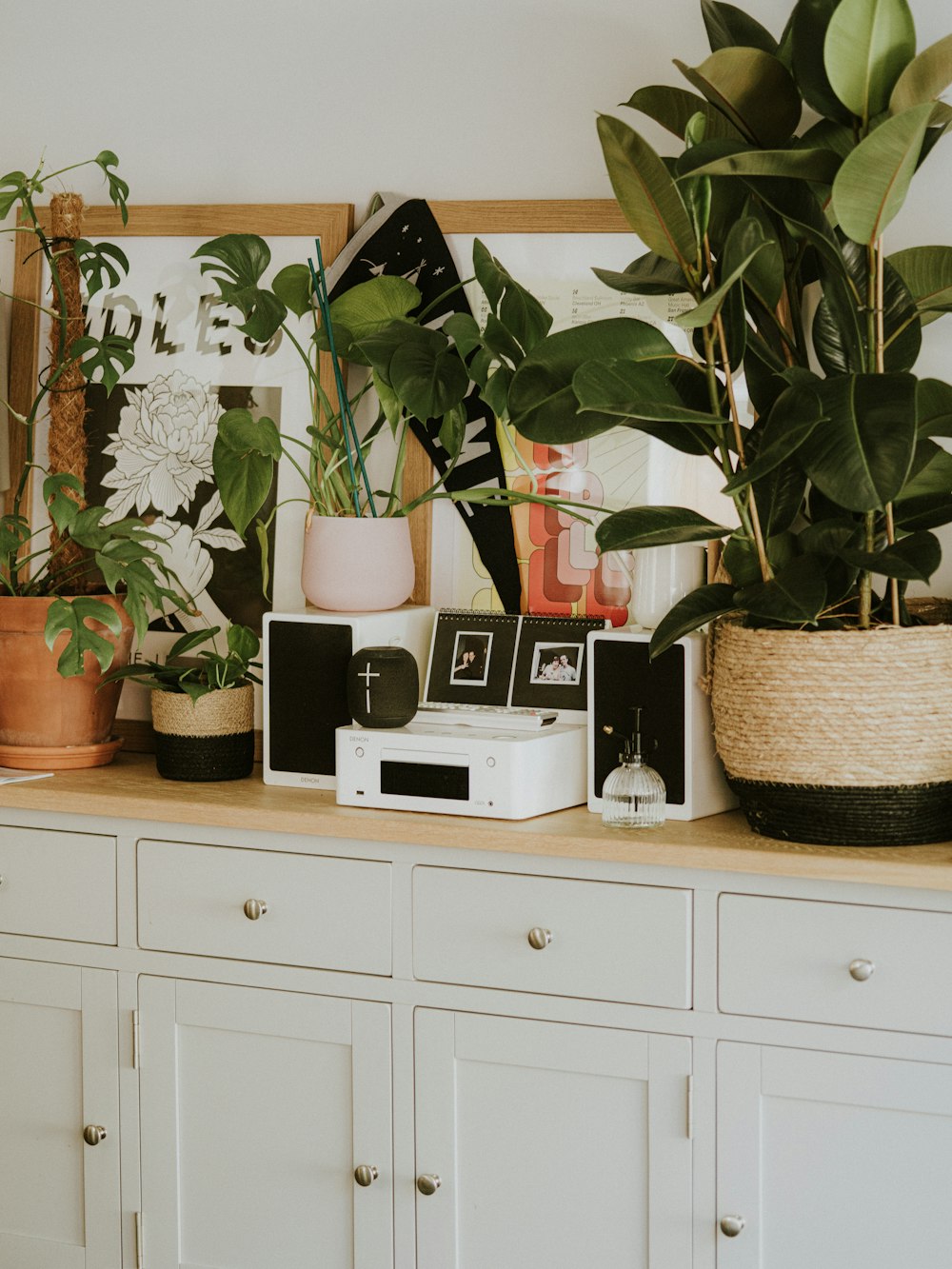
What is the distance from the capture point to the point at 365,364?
8.01 feet

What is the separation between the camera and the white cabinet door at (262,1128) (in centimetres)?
214

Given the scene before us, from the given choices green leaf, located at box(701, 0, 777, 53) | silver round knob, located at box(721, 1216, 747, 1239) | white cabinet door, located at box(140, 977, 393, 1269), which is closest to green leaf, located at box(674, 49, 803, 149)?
green leaf, located at box(701, 0, 777, 53)

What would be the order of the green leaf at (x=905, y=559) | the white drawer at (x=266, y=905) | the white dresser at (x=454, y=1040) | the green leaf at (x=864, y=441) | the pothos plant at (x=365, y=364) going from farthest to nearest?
the pothos plant at (x=365, y=364)
the white drawer at (x=266, y=905)
the white dresser at (x=454, y=1040)
the green leaf at (x=905, y=559)
the green leaf at (x=864, y=441)

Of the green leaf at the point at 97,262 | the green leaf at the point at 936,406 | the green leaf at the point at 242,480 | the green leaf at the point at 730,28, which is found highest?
the green leaf at the point at 730,28

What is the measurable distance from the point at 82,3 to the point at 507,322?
46.0 inches

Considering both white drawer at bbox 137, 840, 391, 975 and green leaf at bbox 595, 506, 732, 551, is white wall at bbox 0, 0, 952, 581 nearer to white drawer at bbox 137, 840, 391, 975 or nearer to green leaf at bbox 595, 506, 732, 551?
green leaf at bbox 595, 506, 732, 551

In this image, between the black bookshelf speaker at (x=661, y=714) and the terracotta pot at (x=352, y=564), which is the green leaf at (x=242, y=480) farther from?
the black bookshelf speaker at (x=661, y=714)

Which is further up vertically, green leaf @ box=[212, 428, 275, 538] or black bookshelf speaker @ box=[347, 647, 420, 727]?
green leaf @ box=[212, 428, 275, 538]

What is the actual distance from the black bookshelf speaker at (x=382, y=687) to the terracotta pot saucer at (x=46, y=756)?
58 centimetres

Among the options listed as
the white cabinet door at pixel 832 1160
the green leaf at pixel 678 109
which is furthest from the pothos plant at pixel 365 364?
the white cabinet door at pixel 832 1160

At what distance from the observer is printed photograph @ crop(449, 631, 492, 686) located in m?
2.41

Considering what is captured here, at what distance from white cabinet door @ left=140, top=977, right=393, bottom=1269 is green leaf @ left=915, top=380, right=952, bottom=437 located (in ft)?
3.67

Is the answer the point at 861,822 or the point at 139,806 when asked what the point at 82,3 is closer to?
the point at 139,806

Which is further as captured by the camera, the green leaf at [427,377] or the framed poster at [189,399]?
the framed poster at [189,399]
